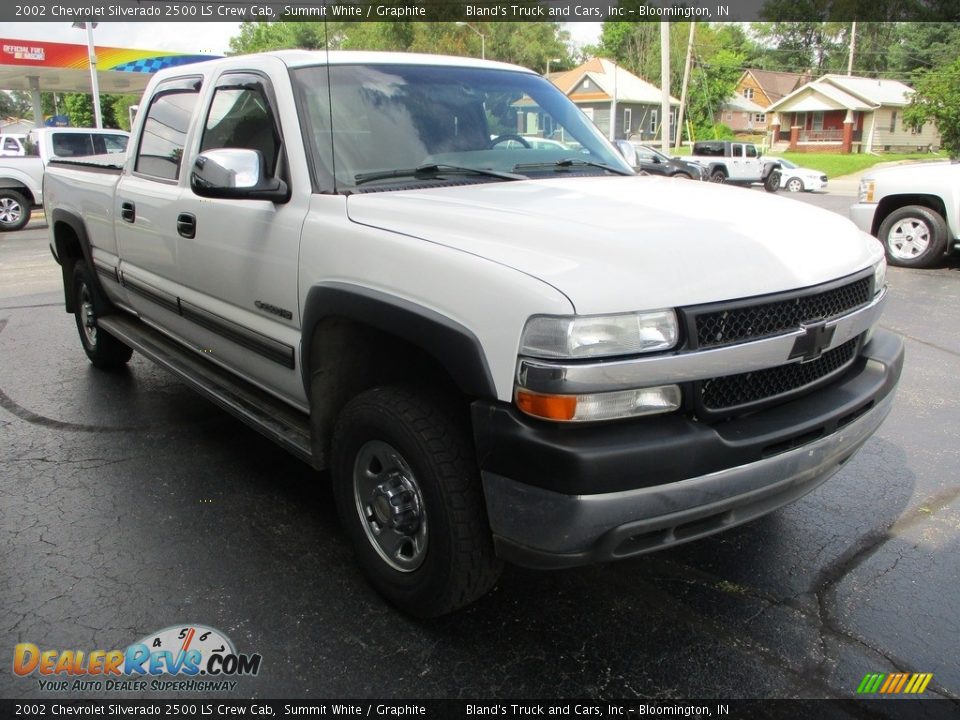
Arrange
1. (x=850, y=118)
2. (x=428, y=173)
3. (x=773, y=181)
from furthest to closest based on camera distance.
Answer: (x=850, y=118) < (x=773, y=181) < (x=428, y=173)

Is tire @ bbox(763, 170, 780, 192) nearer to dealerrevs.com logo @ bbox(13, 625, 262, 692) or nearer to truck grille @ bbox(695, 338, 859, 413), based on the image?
truck grille @ bbox(695, 338, 859, 413)

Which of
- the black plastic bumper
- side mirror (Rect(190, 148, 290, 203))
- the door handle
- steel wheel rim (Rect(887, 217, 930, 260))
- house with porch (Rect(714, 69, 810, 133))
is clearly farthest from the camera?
house with porch (Rect(714, 69, 810, 133))

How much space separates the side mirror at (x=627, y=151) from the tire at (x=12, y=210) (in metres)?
15.3

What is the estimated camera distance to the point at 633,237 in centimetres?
241

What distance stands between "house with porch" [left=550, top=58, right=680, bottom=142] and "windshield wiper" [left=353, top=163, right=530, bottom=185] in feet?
6.54

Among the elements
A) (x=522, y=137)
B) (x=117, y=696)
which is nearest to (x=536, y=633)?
(x=117, y=696)

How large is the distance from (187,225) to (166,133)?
0.89m

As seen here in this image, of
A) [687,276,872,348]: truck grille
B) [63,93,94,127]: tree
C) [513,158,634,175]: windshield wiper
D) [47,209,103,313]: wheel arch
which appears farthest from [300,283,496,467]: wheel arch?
[63,93,94,127]: tree

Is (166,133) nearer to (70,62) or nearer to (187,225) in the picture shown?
(187,225)

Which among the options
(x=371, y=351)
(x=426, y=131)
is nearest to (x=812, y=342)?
(x=371, y=351)

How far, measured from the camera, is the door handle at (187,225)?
380cm

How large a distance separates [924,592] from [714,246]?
1663 mm

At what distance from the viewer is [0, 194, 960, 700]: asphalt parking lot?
8.38ft

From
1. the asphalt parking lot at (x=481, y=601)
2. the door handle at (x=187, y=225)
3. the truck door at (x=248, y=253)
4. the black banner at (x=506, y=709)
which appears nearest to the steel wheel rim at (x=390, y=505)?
the asphalt parking lot at (x=481, y=601)
